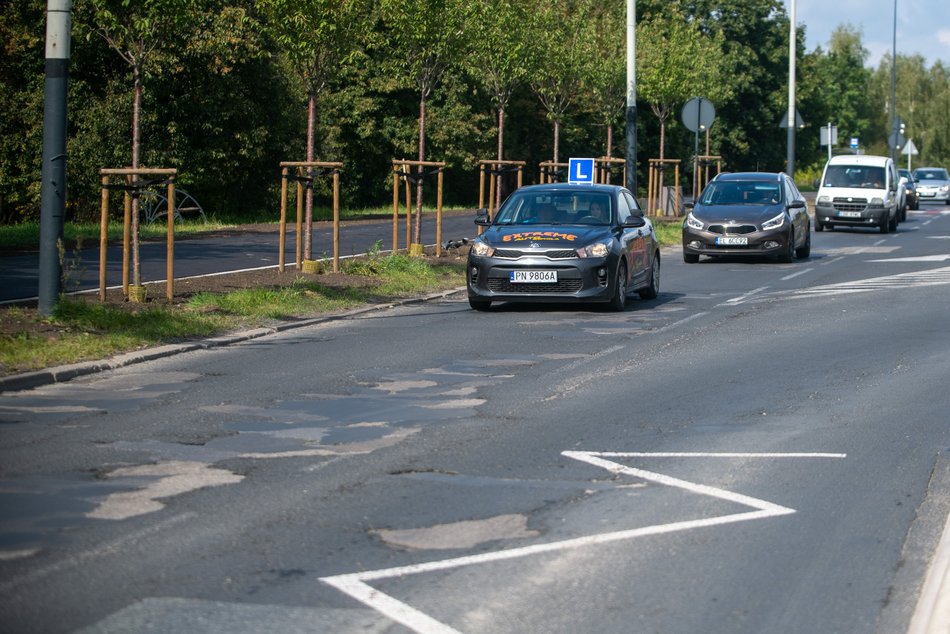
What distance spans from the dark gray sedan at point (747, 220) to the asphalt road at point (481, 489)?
39.6 feet

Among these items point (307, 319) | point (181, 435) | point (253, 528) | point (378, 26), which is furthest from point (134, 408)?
point (378, 26)

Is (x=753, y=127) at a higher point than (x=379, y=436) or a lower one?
higher

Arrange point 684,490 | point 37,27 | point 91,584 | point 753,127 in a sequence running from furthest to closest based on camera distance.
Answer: point 753,127, point 37,27, point 684,490, point 91,584

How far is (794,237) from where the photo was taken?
27.1 metres

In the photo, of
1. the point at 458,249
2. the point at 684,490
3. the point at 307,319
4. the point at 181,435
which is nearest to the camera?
the point at 684,490

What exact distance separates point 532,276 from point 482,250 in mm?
710

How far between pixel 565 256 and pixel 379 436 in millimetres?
8298

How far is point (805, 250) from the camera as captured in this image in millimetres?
28484

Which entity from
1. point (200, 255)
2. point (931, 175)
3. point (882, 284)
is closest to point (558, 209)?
point (882, 284)

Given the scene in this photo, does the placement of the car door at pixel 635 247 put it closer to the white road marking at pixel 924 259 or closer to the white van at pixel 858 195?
the white road marking at pixel 924 259

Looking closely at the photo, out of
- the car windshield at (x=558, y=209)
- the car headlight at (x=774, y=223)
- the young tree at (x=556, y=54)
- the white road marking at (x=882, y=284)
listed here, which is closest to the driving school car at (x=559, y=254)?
the car windshield at (x=558, y=209)

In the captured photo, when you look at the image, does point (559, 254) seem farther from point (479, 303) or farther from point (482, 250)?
point (479, 303)

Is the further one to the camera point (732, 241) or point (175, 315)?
point (732, 241)

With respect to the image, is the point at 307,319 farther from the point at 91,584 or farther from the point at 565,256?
the point at 91,584
